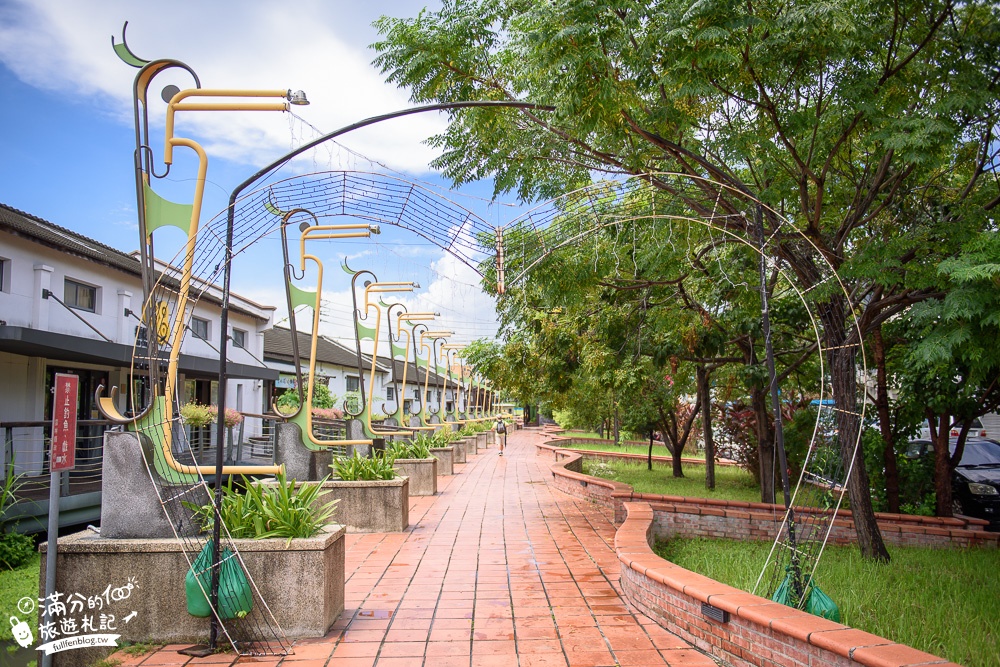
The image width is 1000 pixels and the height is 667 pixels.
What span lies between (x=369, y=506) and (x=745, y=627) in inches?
250

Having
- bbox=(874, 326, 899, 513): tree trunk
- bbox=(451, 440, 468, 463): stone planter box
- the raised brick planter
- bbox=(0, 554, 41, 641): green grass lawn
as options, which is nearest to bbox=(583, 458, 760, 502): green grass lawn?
bbox=(874, 326, 899, 513): tree trunk

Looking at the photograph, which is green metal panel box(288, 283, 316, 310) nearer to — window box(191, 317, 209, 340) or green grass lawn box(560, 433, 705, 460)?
window box(191, 317, 209, 340)

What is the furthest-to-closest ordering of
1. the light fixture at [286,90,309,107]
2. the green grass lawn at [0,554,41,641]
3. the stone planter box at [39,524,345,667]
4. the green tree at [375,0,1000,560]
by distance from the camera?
the green grass lawn at [0,554,41,641] → the green tree at [375,0,1000,560] → the light fixture at [286,90,309,107] → the stone planter box at [39,524,345,667]

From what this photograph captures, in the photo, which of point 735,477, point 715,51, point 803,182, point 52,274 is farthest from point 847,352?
point 52,274

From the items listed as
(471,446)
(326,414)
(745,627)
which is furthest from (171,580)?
(471,446)

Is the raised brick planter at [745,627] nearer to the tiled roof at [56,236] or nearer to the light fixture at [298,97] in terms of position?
the light fixture at [298,97]

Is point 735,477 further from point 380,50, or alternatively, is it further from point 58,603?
point 58,603

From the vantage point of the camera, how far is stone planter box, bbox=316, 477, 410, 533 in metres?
10.2

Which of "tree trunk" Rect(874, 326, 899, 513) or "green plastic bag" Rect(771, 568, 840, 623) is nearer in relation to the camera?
"green plastic bag" Rect(771, 568, 840, 623)

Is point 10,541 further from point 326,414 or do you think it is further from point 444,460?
point 326,414

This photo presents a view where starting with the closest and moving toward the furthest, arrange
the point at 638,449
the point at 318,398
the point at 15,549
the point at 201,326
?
the point at 15,549 → the point at 201,326 → the point at 638,449 → the point at 318,398

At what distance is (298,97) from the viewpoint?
570 cm

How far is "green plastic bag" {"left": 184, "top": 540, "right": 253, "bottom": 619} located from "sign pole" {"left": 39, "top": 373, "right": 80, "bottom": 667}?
2.96 ft

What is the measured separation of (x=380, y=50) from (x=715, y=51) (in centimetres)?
340
